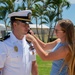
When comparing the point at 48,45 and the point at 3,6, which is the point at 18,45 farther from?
the point at 3,6

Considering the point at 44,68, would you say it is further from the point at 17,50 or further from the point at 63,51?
the point at 17,50

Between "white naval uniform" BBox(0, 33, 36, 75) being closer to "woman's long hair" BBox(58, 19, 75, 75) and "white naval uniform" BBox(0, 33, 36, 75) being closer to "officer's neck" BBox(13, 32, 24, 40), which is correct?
"officer's neck" BBox(13, 32, 24, 40)

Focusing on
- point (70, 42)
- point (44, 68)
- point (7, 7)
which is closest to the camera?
point (70, 42)

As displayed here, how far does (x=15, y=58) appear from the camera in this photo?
326 cm

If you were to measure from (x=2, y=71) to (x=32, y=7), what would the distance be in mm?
30301

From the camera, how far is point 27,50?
3.42 meters

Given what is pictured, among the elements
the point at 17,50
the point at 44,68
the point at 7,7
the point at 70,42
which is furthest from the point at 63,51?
the point at 7,7

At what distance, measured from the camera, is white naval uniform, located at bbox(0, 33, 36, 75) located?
10.6 feet

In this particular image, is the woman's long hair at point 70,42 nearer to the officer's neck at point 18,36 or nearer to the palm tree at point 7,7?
the officer's neck at point 18,36

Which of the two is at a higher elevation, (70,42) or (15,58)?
(70,42)

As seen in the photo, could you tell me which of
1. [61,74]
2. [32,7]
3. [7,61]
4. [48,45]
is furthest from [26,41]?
[32,7]

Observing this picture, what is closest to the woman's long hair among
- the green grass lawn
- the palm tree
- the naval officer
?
the naval officer

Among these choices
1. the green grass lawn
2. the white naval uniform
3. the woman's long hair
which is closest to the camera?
the white naval uniform

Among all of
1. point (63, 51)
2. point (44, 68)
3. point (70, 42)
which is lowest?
point (44, 68)
